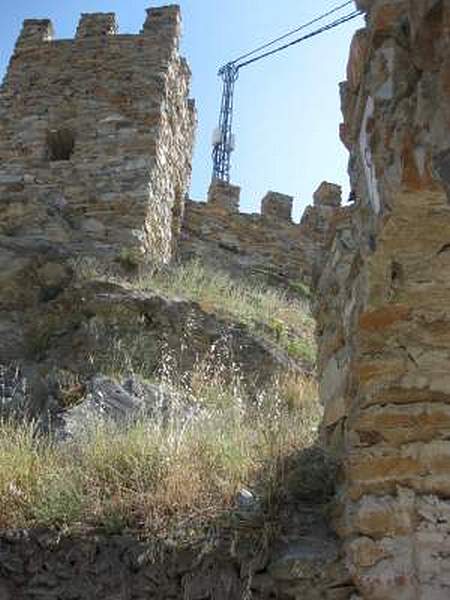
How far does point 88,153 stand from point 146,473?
6679 millimetres

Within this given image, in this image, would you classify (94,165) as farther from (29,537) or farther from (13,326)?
(29,537)

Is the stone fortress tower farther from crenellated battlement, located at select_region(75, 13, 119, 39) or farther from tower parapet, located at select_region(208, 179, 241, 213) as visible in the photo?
tower parapet, located at select_region(208, 179, 241, 213)

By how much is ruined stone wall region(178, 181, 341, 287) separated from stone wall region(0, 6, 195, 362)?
0.42 m

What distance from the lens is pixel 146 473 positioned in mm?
4016

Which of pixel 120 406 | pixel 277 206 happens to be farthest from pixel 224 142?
pixel 120 406

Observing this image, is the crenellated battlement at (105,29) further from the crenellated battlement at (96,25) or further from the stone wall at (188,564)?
the stone wall at (188,564)

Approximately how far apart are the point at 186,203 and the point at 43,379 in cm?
543

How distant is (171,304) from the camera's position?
7.86m

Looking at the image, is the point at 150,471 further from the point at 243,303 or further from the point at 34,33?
Result: the point at 34,33

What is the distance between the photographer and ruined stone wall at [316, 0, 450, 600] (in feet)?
9.87

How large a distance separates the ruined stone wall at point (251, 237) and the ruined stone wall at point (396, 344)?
7717mm

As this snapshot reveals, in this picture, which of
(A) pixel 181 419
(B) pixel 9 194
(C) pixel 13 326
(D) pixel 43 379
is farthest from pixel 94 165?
(A) pixel 181 419

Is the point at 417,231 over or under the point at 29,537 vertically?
over

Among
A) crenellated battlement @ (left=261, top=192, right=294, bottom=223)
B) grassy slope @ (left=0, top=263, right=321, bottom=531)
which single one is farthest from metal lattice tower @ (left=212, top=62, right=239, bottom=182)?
grassy slope @ (left=0, top=263, right=321, bottom=531)
